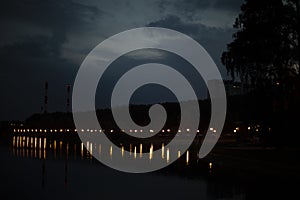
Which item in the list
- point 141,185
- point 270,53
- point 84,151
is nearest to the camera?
point 141,185

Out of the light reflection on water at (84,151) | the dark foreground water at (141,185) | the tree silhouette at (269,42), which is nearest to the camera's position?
the dark foreground water at (141,185)

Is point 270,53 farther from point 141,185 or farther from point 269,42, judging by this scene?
point 141,185

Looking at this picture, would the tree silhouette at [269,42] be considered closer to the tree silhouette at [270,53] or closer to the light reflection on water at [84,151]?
the tree silhouette at [270,53]

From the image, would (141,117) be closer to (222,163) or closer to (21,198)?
(222,163)

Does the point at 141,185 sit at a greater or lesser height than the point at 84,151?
greater

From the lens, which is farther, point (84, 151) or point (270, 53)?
point (84, 151)

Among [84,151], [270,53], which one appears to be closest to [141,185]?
[270,53]

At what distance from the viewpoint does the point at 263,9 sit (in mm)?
29312

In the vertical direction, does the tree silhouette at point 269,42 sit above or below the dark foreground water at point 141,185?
above

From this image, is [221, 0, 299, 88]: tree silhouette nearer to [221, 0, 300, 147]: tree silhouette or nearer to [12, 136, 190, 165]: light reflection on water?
[221, 0, 300, 147]: tree silhouette

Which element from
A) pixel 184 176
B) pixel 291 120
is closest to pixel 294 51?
pixel 291 120

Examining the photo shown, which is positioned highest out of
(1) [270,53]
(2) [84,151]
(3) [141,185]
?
(1) [270,53]

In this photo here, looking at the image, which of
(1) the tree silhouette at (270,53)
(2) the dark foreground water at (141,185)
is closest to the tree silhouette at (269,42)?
(1) the tree silhouette at (270,53)

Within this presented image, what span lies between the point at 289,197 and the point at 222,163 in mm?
13960
